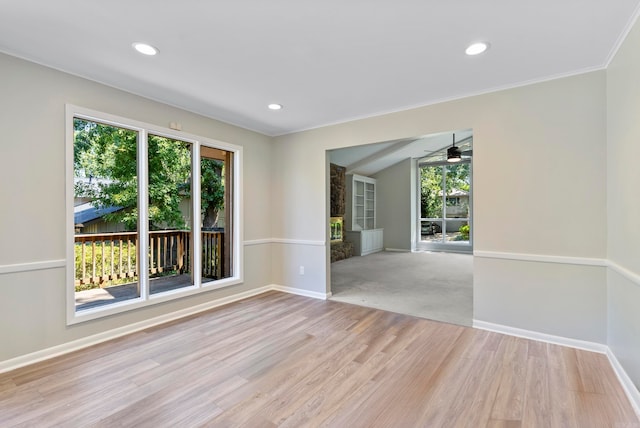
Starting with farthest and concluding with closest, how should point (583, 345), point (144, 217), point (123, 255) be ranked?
1. point (123, 255)
2. point (144, 217)
3. point (583, 345)

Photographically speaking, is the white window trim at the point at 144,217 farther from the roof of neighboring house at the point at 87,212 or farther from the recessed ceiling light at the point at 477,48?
the recessed ceiling light at the point at 477,48

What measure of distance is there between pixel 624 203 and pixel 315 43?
2.57 meters

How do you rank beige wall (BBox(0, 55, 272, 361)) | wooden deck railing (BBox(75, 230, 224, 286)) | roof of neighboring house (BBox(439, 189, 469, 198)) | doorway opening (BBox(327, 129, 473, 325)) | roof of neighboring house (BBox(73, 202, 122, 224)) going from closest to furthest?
beige wall (BBox(0, 55, 272, 361))
roof of neighboring house (BBox(73, 202, 122, 224))
wooden deck railing (BBox(75, 230, 224, 286))
doorway opening (BBox(327, 129, 473, 325))
roof of neighboring house (BBox(439, 189, 469, 198))

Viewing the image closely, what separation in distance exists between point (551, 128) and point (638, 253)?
1394 millimetres

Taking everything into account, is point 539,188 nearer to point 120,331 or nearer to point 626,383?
point 626,383

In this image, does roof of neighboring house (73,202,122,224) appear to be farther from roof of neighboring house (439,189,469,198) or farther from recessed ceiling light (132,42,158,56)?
roof of neighboring house (439,189,469,198)

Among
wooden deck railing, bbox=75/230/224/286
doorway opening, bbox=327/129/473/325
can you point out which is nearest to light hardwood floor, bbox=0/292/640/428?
wooden deck railing, bbox=75/230/224/286

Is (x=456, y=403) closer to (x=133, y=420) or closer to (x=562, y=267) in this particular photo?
(x=562, y=267)

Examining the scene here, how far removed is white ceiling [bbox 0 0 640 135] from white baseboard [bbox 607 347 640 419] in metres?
2.42

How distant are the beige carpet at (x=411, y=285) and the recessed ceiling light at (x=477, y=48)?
8.83ft

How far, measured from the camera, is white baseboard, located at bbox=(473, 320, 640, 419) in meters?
1.94

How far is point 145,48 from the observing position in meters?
2.29

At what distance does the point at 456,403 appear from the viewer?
195 centimetres

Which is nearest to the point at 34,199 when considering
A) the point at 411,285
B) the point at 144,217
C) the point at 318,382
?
the point at 144,217
